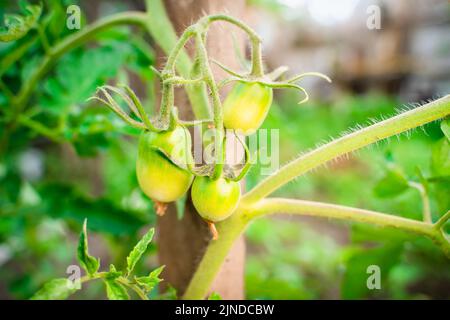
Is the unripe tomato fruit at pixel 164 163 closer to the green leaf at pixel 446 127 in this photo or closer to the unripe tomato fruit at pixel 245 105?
the unripe tomato fruit at pixel 245 105

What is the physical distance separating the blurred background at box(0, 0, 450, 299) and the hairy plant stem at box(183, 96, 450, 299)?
6cm

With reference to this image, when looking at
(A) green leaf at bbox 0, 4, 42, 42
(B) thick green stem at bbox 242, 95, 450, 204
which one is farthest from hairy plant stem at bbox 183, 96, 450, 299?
(A) green leaf at bbox 0, 4, 42, 42

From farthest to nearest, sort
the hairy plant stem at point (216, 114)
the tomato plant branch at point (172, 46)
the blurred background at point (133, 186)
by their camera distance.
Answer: the blurred background at point (133, 186)
the tomato plant branch at point (172, 46)
the hairy plant stem at point (216, 114)

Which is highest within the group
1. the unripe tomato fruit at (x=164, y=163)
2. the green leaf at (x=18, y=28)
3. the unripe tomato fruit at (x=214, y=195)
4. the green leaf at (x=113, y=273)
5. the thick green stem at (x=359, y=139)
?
the green leaf at (x=18, y=28)

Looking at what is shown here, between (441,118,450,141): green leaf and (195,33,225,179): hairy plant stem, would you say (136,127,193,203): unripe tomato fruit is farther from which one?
(441,118,450,141): green leaf

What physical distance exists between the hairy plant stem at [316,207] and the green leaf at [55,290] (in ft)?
0.45

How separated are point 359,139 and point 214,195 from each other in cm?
14

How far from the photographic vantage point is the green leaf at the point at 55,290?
Result: 43 centimetres

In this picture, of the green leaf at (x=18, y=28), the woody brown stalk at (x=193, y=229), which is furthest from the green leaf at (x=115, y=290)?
the green leaf at (x=18, y=28)

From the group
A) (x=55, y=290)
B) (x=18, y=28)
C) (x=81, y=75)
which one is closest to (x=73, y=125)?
(x=81, y=75)

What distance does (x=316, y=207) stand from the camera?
0.48 metres

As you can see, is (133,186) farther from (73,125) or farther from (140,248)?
(140,248)

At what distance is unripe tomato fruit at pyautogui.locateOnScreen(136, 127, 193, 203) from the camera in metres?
0.42

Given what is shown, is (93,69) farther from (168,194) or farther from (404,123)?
(404,123)
